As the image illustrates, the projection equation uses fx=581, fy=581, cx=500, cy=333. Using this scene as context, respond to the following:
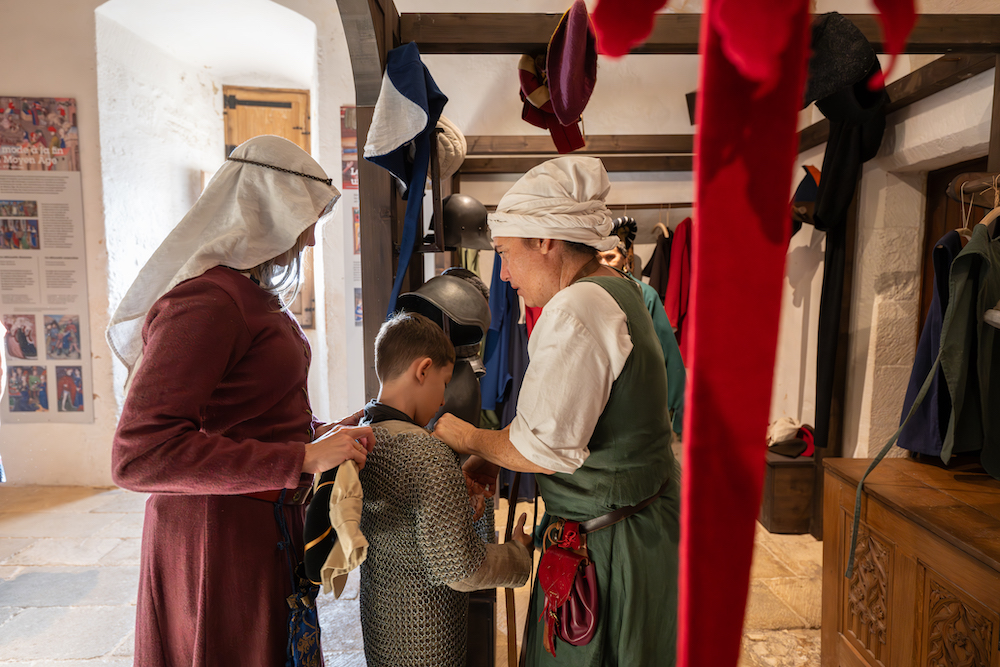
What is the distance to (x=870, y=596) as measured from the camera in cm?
193

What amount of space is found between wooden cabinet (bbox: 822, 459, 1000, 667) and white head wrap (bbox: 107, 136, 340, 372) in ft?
6.07

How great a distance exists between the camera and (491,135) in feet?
14.9

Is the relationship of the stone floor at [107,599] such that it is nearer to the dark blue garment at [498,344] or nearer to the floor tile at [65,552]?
the floor tile at [65,552]

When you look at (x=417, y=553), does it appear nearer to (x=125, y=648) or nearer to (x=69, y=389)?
(x=125, y=648)

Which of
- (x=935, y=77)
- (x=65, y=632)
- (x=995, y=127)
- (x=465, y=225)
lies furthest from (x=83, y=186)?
(x=995, y=127)

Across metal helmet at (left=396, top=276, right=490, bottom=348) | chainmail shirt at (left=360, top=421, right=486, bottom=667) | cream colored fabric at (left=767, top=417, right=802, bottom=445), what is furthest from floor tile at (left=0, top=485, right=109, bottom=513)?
cream colored fabric at (left=767, top=417, right=802, bottom=445)

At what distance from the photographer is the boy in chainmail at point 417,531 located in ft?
4.17

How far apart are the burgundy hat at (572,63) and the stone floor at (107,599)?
62.4 inches

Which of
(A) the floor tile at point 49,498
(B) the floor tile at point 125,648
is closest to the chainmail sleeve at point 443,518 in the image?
(B) the floor tile at point 125,648

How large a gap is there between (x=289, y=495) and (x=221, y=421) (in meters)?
0.24

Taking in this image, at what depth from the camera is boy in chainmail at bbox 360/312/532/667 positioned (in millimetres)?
1270

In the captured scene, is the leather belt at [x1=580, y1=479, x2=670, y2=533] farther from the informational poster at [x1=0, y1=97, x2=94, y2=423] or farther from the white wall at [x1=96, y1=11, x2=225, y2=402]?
the informational poster at [x1=0, y1=97, x2=94, y2=423]

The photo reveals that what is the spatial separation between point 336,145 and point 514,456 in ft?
13.4

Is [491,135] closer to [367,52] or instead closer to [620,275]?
[367,52]
